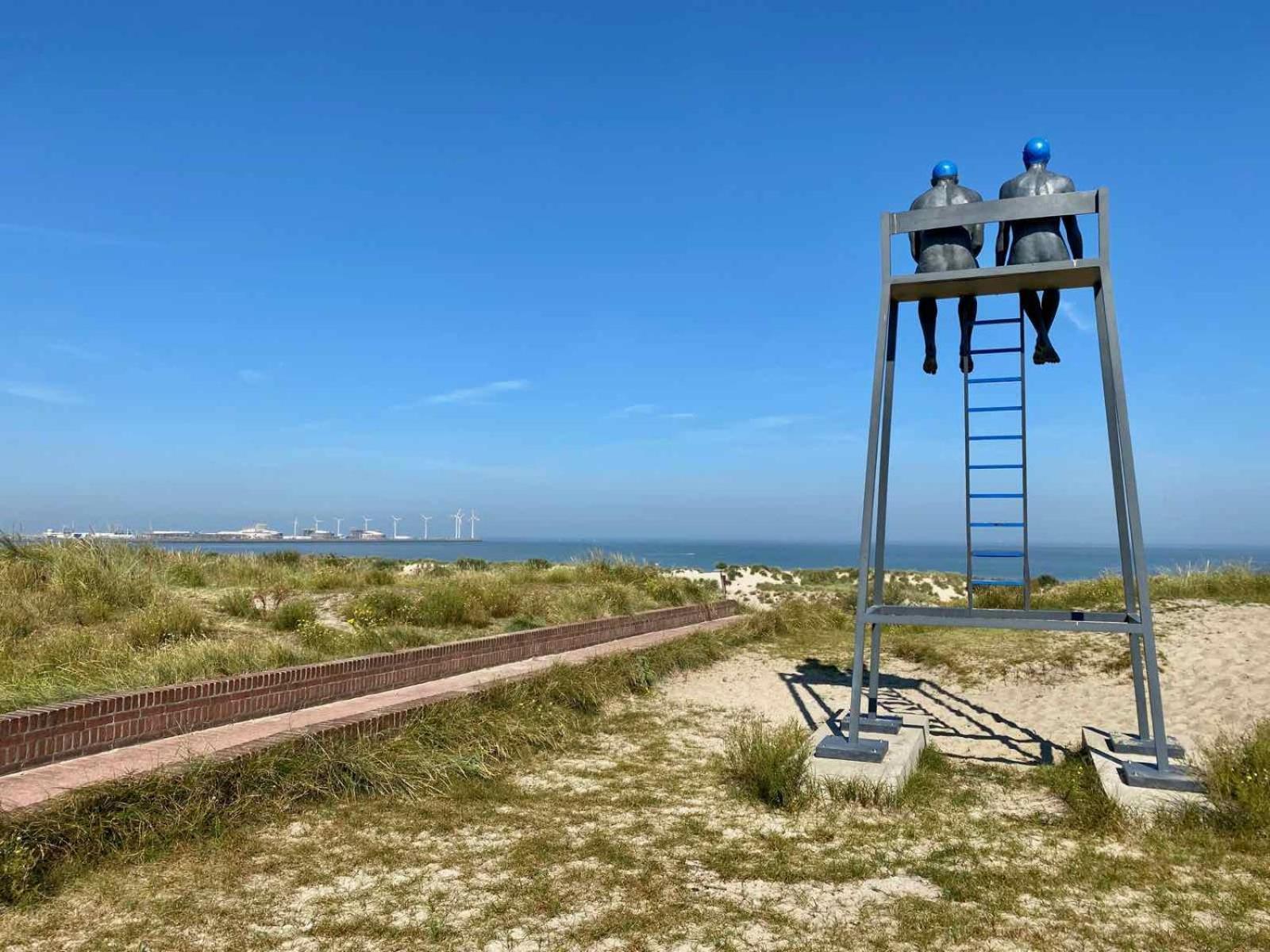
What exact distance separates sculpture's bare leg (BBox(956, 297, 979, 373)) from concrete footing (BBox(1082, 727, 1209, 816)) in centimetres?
335

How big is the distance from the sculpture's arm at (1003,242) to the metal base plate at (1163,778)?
13.0ft

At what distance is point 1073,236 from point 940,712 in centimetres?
557

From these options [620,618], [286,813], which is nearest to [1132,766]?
[286,813]

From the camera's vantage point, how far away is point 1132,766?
6699 millimetres

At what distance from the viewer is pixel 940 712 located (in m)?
10.3

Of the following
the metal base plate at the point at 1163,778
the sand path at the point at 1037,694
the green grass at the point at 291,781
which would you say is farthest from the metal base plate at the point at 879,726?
the green grass at the point at 291,781

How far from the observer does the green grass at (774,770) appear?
260 inches

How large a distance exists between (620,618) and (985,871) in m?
9.59

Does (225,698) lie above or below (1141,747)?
above

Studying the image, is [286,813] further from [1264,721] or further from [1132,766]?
Result: [1264,721]

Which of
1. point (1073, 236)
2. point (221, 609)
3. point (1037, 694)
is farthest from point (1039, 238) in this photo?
point (221, 609)

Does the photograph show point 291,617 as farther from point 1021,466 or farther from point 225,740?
point 1021,466

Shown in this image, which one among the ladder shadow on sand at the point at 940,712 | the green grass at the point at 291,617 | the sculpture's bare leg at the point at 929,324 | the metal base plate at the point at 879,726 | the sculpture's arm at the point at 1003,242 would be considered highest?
the sculpture's arm at the point at 1003,242

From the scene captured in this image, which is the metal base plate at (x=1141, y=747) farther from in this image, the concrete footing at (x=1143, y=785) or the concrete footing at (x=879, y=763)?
the concrete footing at (x=879, y=763)
